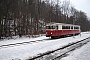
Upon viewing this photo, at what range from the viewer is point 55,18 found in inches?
2377

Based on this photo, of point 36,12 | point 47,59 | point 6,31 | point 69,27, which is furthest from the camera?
point 36,12

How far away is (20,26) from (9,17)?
11.2 ft

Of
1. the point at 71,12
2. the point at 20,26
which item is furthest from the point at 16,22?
→ the point at 71,12

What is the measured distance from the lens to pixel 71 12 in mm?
90375

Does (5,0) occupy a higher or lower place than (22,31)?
higher

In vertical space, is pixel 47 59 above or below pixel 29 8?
below

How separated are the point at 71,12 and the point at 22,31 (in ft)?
201

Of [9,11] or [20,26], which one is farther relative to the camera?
[20,26]

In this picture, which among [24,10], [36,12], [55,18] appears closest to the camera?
[24,10]

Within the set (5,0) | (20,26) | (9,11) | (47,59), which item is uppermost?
(5,0)

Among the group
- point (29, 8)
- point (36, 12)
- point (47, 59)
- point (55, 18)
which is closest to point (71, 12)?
point (55, 18)

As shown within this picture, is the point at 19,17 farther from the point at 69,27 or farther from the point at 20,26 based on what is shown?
the point at 69,27

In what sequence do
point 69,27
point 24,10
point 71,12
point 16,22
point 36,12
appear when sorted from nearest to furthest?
point 16,22 < point 24,10 < point 69,27 < point 36,12 < point 71,12

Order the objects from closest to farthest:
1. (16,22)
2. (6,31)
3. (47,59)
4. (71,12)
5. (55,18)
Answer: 1. (47,59)
2. (6,31)
3. (16,22)
4. (55,18)
5. (71,12)
